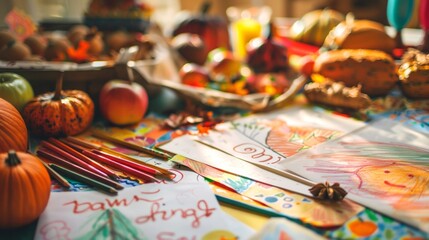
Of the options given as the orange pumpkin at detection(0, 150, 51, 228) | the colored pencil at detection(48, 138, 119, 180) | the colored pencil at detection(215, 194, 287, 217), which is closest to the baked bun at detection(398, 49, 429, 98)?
the colored pencil at detection(215, 194, 287, 217)

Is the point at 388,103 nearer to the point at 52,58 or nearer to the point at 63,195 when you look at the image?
the point at 63,195

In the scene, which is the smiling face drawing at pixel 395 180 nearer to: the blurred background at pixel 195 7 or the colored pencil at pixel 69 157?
the colored pencil at pixel 69 157

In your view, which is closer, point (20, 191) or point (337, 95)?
point (20, 191)

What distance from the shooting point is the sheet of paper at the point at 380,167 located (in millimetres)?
497

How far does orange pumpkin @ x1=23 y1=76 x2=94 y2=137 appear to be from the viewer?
73cm

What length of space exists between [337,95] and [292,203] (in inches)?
17.9

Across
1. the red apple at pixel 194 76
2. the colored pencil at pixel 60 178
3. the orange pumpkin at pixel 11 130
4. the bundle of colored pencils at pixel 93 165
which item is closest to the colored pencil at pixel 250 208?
the bundle of colored pencils at pixel 93 165

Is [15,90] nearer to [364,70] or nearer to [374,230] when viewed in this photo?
[374,230]

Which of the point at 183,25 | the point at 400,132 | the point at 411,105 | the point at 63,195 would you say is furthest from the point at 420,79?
the point at 183,25

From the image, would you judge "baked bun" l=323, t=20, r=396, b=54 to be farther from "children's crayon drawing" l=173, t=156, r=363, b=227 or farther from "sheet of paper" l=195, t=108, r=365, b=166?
"children's crayon drawing" l=173, t=156, r=363, b=227

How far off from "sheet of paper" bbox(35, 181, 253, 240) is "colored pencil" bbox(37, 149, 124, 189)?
27mm

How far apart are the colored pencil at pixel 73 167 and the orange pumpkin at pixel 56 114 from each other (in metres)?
0.08

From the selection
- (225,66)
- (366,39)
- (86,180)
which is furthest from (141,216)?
(366,39)

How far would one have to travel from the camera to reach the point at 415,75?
836 mm
